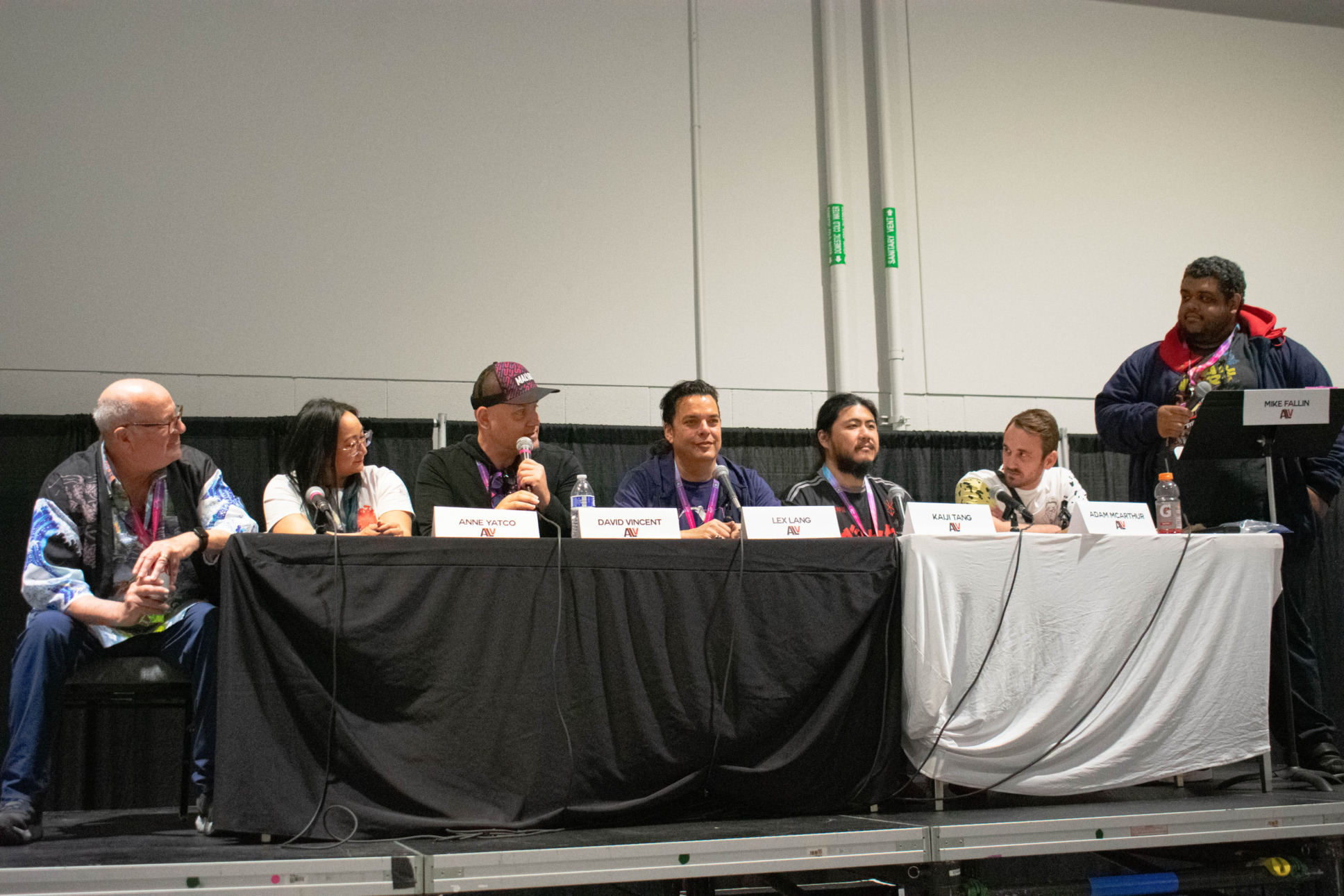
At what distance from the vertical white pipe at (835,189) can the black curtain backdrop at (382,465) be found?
1.57 feet

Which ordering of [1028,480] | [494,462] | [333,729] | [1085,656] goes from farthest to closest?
1. [1028,480]
2. [494,462]
3. [1085,656]
4. [333,729]

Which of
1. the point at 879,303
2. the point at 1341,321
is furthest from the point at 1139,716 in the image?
the point at 1341,321

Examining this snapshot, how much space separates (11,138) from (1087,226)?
4.96 m

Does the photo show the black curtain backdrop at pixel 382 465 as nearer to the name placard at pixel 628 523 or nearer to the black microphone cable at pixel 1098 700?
the name placard at pixel 628 523

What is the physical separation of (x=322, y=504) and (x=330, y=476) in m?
0.24

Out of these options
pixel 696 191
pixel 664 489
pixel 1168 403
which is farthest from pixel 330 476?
pixel 696 191

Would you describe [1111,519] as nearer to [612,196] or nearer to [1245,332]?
[1245,332]

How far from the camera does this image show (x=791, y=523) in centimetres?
246

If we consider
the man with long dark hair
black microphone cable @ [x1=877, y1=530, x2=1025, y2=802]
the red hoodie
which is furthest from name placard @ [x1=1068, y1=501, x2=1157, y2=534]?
the man with long dark hair

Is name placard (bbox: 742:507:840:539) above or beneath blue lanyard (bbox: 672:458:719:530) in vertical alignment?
beneath

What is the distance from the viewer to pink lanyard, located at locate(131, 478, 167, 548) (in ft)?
7.79

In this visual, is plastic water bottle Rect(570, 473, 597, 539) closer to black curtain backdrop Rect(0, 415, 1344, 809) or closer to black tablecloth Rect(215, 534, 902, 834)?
black tablecloth Rect(215, 534, 902, 834)

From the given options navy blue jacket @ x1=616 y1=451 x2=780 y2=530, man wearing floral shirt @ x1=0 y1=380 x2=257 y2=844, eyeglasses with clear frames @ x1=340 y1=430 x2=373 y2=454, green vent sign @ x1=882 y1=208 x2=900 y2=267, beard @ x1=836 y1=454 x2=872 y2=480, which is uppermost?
green vent sign @ x1=882 y1=208 x2=900 y2=267

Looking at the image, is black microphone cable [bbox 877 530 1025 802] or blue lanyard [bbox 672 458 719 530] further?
blue lanyard [bbox 672 458 719 530]
